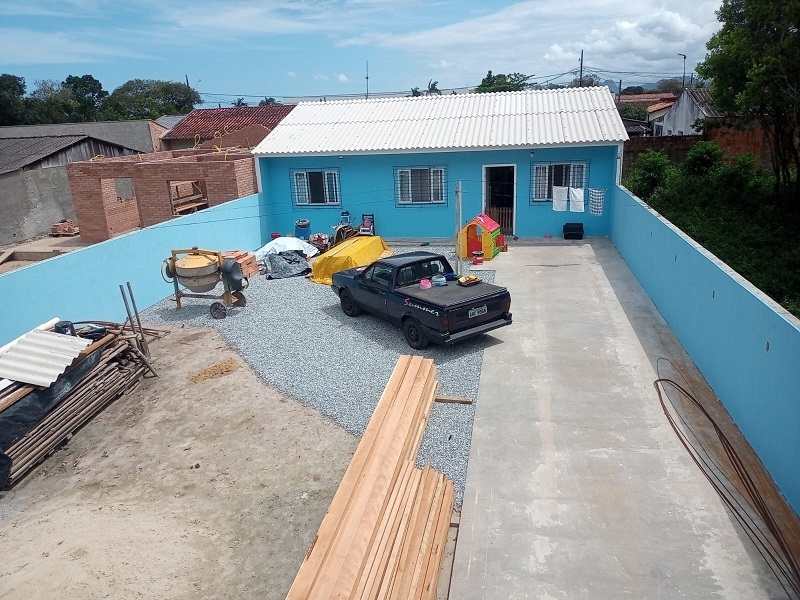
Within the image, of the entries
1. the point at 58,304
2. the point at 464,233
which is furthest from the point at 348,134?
the point at 58,304

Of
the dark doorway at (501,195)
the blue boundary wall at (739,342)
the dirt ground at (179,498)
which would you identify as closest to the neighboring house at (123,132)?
the dark doorway at (501,195)

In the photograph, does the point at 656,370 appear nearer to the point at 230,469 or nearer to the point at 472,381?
the point at 472,381

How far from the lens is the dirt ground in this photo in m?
5.30

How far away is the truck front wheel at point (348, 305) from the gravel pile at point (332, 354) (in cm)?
15

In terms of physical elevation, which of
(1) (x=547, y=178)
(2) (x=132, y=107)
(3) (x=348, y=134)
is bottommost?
(1) (x=547, y=178)

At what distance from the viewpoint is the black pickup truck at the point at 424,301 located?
9.69m

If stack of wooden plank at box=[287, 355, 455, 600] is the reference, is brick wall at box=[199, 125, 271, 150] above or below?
above

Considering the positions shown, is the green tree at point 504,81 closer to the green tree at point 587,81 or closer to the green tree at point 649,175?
the green tree at point 587,81

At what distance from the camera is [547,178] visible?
18.1m

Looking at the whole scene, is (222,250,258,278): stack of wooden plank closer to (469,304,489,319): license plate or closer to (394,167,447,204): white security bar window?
(394,167,447,204): white security bar window

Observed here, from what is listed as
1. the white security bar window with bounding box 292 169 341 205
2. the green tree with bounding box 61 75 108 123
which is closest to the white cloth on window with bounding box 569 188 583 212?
the white security bar window with bounding box 292 169 341 205

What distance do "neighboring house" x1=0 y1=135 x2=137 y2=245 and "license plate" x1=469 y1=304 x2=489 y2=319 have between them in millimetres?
21503

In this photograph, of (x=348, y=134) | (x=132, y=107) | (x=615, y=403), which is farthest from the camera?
(x=132, y=107)

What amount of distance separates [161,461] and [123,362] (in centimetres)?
282
